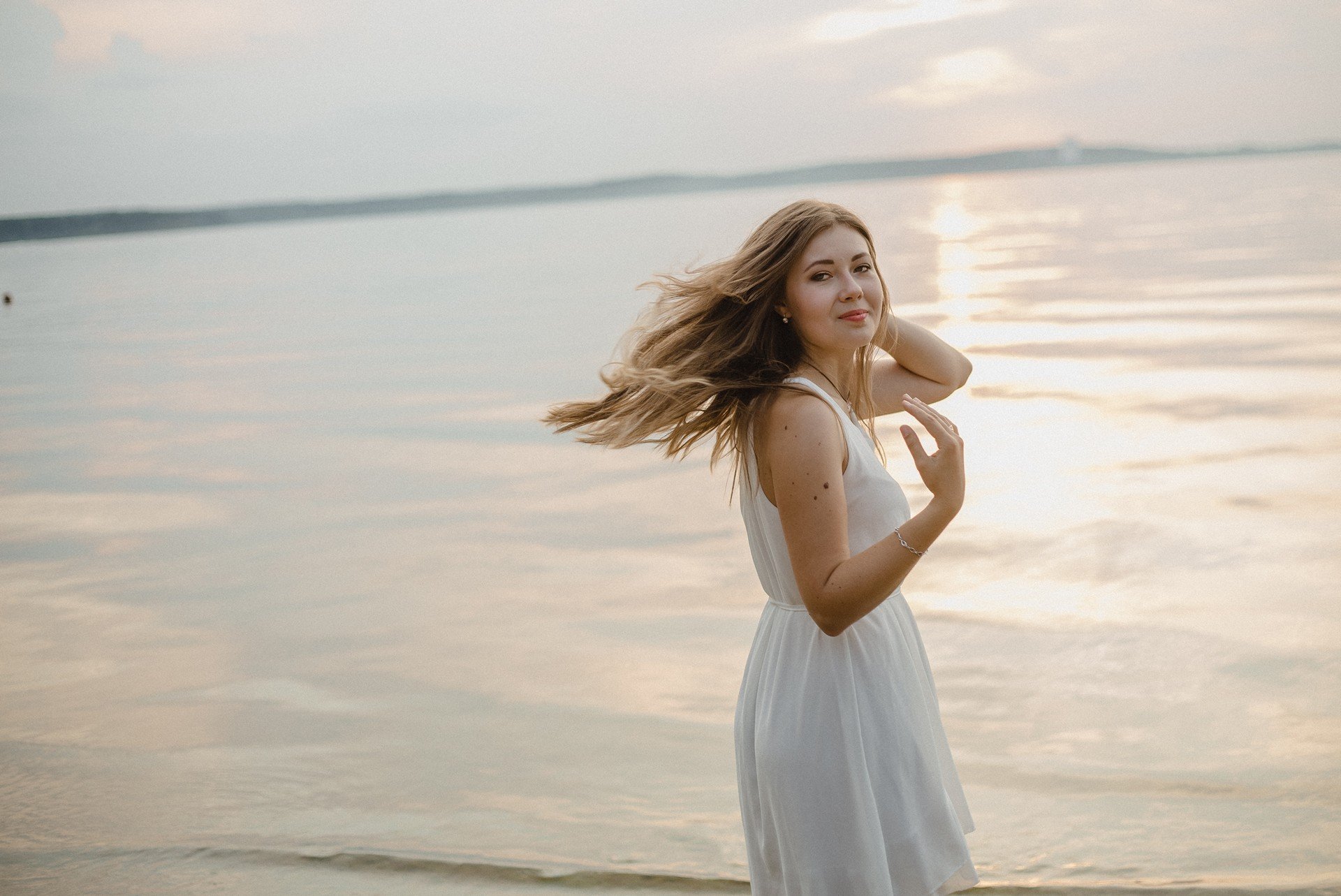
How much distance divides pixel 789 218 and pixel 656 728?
3.71m

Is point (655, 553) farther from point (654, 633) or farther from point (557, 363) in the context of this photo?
point (557, 363)

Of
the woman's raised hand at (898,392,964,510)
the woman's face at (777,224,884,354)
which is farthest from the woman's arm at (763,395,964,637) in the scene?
the woman's face at (777,224,884,354)

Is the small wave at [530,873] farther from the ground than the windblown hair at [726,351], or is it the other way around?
the windblown hair at [726,351]

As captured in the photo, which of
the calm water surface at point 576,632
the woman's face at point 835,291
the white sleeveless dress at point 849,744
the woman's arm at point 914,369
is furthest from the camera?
the calm water surface at point 576,632

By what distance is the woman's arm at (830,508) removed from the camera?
2486 millimetres

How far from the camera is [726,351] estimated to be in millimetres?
2848

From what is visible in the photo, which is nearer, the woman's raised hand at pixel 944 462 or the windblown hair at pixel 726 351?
the woman's raised hand at pixel 944 462

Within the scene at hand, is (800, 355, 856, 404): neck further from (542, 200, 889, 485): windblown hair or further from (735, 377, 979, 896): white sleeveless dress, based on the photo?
(735, 377, 979, 896): white sleeveless dress

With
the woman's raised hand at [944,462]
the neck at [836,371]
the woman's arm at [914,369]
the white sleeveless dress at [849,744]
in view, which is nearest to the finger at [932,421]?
the woman's raised hand at [944,462]

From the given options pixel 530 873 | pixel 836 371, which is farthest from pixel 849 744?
pixel 530 873

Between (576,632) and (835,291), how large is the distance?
4985 millimetres

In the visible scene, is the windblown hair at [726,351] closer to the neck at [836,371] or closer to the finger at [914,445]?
the neck at [836,371]

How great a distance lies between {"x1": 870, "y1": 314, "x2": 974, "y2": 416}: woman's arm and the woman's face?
425 millimetres

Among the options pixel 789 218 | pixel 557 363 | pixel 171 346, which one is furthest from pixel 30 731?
pixel 171 346
